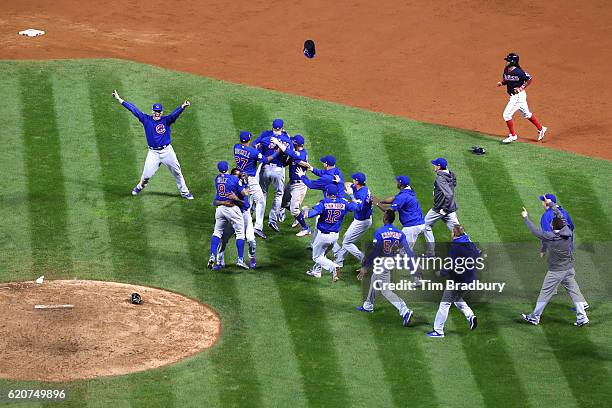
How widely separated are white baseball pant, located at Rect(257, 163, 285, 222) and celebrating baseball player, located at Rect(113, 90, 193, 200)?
1.72 meters

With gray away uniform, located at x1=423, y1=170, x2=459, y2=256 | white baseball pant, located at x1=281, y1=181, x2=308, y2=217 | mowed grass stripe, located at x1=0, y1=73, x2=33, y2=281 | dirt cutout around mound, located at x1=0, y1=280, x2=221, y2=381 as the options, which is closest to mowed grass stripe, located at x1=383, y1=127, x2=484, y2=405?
gray away uniform, located at x1=423, y1=170, x2=459, y2=256

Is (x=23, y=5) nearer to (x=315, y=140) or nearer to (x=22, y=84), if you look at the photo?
(x=22, y=84)

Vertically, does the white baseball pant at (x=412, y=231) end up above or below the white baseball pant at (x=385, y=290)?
above

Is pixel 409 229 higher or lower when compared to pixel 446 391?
higher

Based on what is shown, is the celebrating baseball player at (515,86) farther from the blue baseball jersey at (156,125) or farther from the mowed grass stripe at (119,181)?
the mowed grass stripe at (119,181)

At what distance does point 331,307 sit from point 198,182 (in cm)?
595

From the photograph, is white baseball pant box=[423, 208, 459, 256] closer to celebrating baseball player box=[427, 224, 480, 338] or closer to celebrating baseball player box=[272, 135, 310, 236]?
celebrating baseball player box=[272, 135, 310, 236]

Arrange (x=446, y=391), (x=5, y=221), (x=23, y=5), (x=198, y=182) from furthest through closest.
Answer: (x=23, y=5)
(x=198, y=182)
(x=5, y=221)
(x=446, y=391)

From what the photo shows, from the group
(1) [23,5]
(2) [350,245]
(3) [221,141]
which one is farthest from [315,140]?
(1) [23,5]

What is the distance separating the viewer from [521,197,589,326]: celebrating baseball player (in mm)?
18391

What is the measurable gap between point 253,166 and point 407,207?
10.6 ft

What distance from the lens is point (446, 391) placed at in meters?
16.4

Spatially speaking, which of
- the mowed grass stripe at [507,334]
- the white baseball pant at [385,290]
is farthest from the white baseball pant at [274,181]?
the white baseball pant at [385,290]

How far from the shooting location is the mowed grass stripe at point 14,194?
20203 mm
